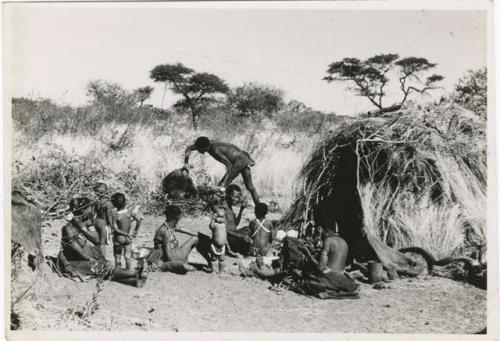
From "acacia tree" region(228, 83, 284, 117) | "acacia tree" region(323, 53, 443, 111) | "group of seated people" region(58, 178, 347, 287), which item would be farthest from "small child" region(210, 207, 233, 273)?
"acacia tree" region(323, 53, 443, 111)

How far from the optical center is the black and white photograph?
9.39 m

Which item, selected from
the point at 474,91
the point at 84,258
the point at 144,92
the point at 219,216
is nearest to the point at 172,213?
the point at 219,216

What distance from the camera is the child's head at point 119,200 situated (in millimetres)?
9672

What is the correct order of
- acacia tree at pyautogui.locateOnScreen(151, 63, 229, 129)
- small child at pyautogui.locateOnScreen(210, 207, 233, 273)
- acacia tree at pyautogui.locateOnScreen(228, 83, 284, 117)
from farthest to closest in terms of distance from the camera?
acacia tree at pyautogui.locateOnScreen(228, 83, 284, 117)
acacia tree at pyautogui.locateOnScreen(151, 63, 229, 129)
small child at pyautogui.locateOnScreen(210, 207, 233, 273)

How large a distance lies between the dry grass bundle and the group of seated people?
734 millimetres

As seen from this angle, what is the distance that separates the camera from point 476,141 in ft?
32.1

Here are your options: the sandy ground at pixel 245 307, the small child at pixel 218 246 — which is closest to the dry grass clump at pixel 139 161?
the small child at pixel 218 246

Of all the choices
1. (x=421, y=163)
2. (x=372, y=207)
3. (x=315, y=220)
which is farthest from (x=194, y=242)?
(x=421, y=163)

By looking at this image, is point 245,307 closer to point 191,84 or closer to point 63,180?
point 63,180

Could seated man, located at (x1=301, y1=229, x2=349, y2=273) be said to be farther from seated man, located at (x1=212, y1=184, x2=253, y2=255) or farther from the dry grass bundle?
seated man, located at (x1=212, y1=184, x2=253, y2=255)

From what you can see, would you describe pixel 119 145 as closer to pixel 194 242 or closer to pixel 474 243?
pixel 194 242

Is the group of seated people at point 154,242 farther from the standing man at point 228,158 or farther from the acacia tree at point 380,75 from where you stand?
the acacia tree at point 380,75

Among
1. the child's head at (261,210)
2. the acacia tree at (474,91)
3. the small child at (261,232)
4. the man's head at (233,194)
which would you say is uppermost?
the acacia tree at (474,91)

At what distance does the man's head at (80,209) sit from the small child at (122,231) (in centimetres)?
37
